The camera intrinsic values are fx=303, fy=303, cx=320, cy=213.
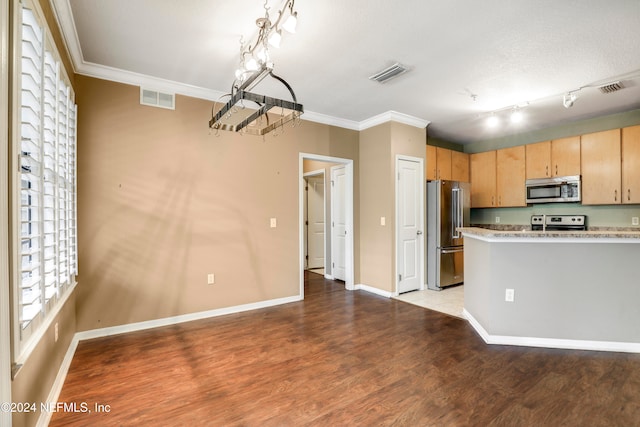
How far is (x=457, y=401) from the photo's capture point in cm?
201

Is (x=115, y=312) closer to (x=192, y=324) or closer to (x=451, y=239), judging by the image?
(x=192, y=324)

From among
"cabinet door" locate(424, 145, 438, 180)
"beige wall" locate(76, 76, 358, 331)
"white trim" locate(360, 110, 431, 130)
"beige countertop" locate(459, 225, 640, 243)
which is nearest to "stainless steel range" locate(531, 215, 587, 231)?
"cabinet door" locate(424, 145, 438, 180)

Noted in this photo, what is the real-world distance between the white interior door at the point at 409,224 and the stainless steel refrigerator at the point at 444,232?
0.66ft

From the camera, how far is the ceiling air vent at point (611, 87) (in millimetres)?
3425

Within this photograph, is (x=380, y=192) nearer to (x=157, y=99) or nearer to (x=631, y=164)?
(x=157, y=99)

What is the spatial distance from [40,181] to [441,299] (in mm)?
4531

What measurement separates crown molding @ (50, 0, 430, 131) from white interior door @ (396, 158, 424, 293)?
689 mm

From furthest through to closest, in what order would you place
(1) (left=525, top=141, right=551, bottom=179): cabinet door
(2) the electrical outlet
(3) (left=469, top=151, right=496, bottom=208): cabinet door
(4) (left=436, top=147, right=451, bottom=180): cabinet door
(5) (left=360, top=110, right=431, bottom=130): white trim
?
1. (3) (left=469, top=151, right=496, bottom=208): cabinet door
2. (4) (left=436, top=147, right=451, bottom=180): cabinet door
3. (1) (left=525, top=141, right=551, bottom=179): cabinet door
4. (5) (left=360, top=110, right=431, bottom=130): white trim
5. (2) the electrical outlet

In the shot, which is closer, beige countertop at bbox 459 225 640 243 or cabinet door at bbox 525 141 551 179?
beige countertop at bbox 459 225 640 243

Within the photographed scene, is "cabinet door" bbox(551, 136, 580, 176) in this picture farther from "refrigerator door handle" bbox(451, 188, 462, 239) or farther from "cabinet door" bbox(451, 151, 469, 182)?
"refrigerator door handle" bbox(451, 188, 462, 239)

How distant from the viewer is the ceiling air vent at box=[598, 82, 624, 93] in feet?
11.2

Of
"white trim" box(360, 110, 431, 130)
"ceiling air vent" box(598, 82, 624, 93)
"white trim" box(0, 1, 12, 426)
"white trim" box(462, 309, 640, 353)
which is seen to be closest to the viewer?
"white trim" box(0, 1, 12, 426)

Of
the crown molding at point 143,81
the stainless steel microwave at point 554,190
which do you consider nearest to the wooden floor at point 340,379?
the crown molding at point 143,81

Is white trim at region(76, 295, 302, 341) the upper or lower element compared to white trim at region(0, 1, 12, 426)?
lower
